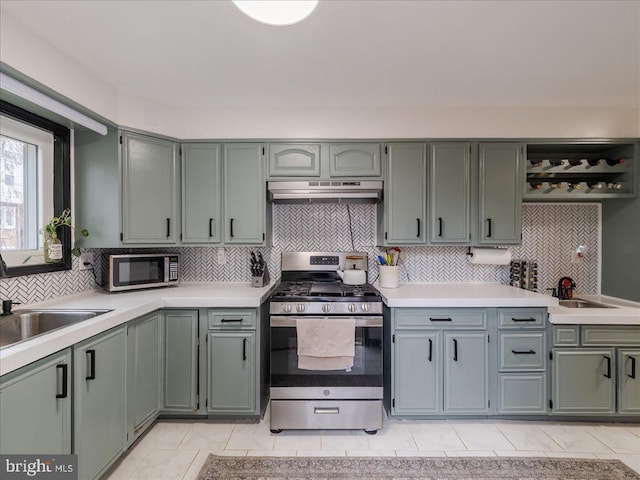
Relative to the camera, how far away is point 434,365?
226cm

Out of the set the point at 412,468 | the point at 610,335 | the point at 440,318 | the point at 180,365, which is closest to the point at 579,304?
the point at 610,335

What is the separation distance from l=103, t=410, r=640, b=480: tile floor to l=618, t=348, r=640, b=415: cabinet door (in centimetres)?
15

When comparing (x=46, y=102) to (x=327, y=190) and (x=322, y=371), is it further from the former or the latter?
(x=322, y=371)

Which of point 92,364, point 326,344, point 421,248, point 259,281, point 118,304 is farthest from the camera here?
point 421,248

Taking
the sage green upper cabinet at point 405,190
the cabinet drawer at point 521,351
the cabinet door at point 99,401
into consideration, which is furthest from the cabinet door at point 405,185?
the cabinet door at point 99,401

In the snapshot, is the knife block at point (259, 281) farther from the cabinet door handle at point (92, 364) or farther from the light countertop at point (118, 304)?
the cabinet door handle at point (92, 364)

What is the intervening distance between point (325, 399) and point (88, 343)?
4.84ft

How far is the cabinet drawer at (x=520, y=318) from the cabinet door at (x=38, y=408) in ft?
8.65

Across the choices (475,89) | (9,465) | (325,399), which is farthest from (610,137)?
(9,465)

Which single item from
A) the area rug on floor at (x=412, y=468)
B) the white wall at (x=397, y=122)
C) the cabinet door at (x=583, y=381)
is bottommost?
the area rug on floor at (x=412, y=468)

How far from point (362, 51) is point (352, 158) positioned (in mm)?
846

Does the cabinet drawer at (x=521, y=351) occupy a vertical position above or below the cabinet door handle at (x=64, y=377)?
below

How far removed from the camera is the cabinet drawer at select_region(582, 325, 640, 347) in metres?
2.23

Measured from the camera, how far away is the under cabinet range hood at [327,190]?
249cm
